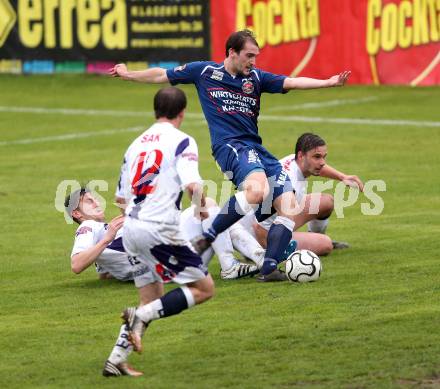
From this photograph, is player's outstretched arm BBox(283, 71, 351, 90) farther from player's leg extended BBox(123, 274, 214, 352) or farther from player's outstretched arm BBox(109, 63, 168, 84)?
player's leg extended BBox(123, 274, 214, 352)

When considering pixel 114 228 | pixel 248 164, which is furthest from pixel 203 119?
pixel 114 228

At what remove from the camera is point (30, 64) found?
1335 inches

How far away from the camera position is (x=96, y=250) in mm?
11289

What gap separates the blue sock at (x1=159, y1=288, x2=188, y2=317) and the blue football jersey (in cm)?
356

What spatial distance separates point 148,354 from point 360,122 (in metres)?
16.4

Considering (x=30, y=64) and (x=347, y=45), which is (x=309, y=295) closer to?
(x=347, y=45)

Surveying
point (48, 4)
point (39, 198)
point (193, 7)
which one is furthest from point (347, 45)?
point (39, 198)

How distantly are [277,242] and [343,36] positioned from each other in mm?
18299

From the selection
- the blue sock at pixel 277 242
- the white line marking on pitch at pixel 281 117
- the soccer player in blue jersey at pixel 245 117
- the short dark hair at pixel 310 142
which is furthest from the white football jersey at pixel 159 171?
the white line marking on pitch at pixel 281 117

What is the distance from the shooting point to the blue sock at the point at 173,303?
8.67m

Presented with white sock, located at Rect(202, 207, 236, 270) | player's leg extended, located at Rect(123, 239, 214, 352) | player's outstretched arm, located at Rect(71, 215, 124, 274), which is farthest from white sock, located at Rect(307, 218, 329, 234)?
player's leg extended, located at Rect(123, 239, 214, 352)

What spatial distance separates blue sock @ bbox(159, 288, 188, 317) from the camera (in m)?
8.67

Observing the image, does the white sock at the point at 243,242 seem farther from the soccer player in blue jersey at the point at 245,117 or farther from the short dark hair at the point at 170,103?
the short dark hair at the point at 170,103

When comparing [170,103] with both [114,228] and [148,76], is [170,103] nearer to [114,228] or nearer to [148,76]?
[114,228]
